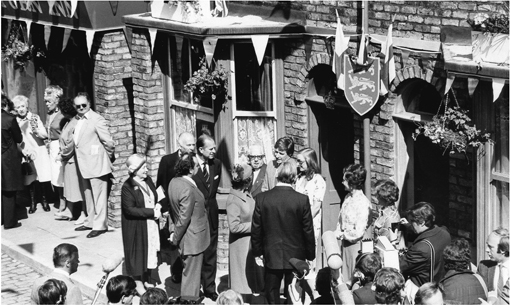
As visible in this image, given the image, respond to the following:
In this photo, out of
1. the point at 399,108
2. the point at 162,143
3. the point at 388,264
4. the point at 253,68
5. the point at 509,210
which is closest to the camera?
the point at 388,264

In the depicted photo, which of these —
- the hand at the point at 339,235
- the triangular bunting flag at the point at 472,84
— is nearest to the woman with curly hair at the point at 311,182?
the hand at the point at 339,235

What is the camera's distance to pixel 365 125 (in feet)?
35.4

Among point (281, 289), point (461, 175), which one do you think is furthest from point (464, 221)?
point (281, 289)

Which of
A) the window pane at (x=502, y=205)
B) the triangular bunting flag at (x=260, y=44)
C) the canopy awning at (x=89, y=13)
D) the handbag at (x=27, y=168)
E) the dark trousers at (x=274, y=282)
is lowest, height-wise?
the dark trousers at (x=274, y=282)

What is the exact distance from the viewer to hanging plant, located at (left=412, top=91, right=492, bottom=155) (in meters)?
9.66

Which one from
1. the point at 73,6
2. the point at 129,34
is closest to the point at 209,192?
the point at 129,34

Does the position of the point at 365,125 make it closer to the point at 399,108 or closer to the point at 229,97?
the point at 399,108

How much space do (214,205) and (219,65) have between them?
1946mm

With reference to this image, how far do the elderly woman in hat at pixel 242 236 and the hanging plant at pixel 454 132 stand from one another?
188cm

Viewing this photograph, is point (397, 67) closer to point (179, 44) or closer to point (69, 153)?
point (179, 44)

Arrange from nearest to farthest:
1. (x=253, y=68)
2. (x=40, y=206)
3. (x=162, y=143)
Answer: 1. (x=253, y=68)
2. (x=162, y=143)
3. (x=40, y=206)

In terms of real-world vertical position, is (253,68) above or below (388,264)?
above

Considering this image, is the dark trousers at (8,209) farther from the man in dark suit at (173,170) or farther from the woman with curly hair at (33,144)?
the man in dark suit at (173,170)

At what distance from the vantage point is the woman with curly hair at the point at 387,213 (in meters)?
9.85
